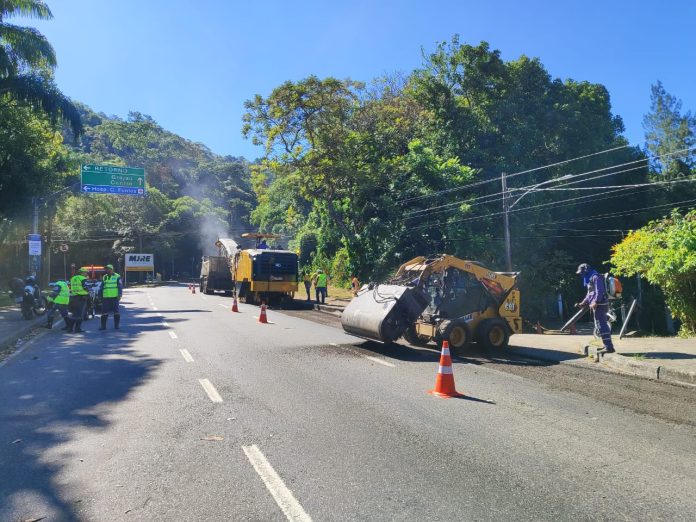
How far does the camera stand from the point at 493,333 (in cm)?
1284

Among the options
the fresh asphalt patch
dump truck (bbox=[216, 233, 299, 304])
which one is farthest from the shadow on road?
dump truck (bbox=[216, 233, 299, 304])

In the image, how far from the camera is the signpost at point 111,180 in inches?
1176

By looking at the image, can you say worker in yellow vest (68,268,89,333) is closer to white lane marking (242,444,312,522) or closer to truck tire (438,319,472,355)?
truck tire (438,319,472,355)

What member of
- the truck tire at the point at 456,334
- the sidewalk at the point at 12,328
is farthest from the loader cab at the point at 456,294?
the sidewalk at the point at 12,328

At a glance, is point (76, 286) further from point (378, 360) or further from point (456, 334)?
point (456, 334)

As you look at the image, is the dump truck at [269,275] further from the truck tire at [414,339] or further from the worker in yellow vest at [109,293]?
the truck tire at [414,339]

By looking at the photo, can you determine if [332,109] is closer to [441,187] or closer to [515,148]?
[441,187]

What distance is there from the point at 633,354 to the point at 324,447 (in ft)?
25.1

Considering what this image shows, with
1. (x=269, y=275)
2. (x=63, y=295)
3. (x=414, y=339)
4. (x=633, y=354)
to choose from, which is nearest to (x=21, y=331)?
(x=63, y=295)

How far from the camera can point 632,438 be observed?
20.1ft

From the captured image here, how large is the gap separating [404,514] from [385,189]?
2896cm

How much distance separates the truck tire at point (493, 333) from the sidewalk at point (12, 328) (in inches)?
405

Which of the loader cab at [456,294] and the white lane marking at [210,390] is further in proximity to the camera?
the loader cab at [456,294]

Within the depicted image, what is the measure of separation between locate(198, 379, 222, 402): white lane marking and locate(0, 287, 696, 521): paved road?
0.03 metres
